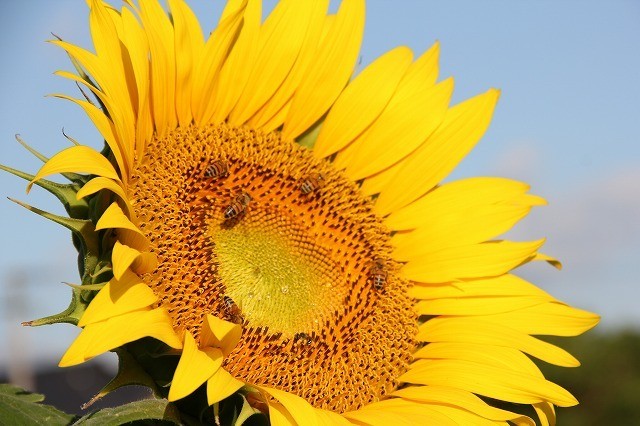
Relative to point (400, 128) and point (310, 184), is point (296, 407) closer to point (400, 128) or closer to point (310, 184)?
point (310, 184)

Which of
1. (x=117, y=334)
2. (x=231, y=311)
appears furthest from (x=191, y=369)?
(x=231, y=311)

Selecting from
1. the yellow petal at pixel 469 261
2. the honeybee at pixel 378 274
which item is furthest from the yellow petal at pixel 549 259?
the honeybee at pixel 378 274

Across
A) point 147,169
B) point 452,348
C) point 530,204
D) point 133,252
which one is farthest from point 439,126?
point 133,252

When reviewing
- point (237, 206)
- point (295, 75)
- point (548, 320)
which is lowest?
point (237, 206)

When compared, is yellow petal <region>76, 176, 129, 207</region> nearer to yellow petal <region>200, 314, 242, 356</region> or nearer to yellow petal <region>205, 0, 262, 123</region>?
yellow petal <region>200, 314, 242, 356</region>

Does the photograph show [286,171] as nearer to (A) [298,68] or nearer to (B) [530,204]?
(A) [298,68]

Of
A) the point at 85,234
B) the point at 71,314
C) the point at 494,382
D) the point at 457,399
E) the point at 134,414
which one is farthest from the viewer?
the point at 494,382

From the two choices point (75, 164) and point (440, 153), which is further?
point (440, 153)
